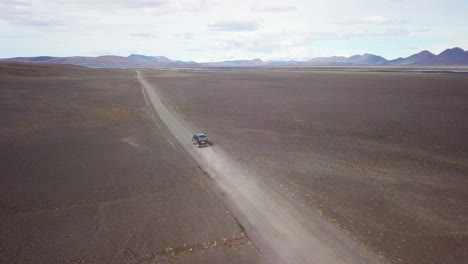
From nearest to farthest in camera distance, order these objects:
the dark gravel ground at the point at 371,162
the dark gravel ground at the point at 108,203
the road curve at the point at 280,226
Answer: the road curve at the point at 280,226 < the dark gravel ground at the point at 108,203 < the dark gravel ground at the point at 371,162

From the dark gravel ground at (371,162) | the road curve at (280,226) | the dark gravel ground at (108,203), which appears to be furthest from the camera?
the dark gravel ground at (371,162)

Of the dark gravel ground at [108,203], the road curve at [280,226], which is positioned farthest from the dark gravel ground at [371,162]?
the dark gravel ground at [108,203]

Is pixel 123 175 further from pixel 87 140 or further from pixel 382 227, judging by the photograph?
pixel 382 227

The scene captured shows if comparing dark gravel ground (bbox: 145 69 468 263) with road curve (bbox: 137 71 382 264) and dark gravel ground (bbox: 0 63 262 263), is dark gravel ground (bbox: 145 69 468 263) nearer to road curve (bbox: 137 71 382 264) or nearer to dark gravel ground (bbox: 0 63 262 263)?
road curve (bbox: 137 71 382 264)

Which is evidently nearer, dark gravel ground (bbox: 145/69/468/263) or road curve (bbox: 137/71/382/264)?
road curve (bbox: 137/71/382/264)

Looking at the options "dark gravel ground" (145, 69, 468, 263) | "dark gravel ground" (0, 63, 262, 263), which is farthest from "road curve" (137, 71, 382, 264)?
"dark gravel ground" (145, 69, 468, 263)

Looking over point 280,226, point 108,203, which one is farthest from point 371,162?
point 108,203

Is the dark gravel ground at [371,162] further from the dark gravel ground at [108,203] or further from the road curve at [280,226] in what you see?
the dark gravel ground at [108,203]
